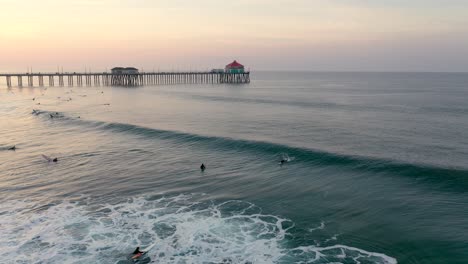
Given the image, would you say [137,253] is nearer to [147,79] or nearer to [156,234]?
[156,234]

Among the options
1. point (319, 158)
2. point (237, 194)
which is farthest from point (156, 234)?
point (319, 158)

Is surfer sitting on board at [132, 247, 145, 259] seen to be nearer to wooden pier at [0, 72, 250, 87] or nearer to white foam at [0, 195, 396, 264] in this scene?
white foam at [0, 195, 396, 264]

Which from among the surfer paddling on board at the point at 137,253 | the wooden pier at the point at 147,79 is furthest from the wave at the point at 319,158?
the wooden pier at the point at 147,79

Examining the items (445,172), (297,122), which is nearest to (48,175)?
(445,172)

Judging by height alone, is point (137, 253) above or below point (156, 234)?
above

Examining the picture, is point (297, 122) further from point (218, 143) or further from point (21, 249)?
point (21, 249)

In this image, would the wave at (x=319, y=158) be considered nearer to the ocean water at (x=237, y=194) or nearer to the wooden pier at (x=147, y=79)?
the ocean water at (x=237, y=194)
